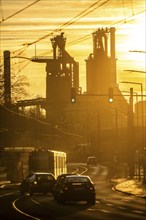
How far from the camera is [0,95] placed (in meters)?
91.6

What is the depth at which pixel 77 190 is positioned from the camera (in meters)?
43.8

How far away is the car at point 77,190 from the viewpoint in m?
43.8

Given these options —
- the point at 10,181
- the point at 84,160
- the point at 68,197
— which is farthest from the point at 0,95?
the point at 84,160

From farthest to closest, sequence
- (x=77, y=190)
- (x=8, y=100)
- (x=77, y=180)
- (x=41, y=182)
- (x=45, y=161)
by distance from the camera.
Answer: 1. (x=8, y=100)
2. (x=45, y=161)
3. (x=41, y=182)
4. (x=77, y=180)
5. (x=77, y=190)

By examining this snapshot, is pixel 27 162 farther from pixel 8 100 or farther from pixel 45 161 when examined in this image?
pixel 45 161

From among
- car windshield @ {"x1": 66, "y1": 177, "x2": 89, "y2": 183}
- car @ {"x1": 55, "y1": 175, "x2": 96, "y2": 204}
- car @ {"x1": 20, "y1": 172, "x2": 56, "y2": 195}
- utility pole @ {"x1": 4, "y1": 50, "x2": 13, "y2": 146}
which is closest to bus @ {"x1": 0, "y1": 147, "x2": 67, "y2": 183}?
utility pole @ {"x1": 4, "y1": 50, "x2": 13, "y2": 146}

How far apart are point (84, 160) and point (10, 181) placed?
4050 inches

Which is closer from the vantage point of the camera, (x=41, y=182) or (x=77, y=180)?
(x=77, y=180)

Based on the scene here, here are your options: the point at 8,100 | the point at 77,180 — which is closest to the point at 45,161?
the point at 8,100

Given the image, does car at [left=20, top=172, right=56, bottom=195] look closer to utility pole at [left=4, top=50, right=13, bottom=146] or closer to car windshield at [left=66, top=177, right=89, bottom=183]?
car windshield at [left=66, top=177, right=89, bottom=183]

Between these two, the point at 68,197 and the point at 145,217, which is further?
the point at 68,197

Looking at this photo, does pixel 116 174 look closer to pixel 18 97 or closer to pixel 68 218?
pixel 18 97

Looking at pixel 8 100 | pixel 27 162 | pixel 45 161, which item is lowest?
pixel 27 162

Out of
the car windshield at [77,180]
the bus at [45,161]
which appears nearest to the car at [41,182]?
the car windshield at [77,180]
